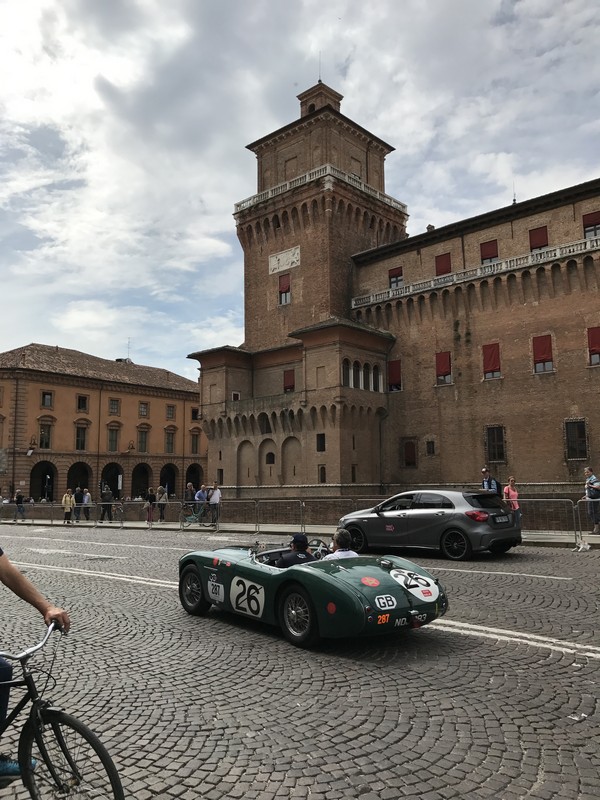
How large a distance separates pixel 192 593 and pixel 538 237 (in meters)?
32.5

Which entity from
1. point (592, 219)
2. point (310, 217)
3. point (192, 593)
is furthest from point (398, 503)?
point (310, 217)

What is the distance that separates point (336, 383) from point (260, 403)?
21.1ft

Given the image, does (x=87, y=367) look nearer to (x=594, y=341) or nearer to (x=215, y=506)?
(x=215, y=506)

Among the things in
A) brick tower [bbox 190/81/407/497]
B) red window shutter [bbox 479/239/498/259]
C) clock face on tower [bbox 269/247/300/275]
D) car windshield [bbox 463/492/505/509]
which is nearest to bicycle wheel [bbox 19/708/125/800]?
car windshield [bbox 463/492/505/509]

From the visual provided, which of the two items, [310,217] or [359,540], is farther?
[310,217]

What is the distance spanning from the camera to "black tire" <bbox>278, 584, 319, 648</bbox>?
20.2ft

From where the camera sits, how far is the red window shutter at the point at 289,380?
41875 mm

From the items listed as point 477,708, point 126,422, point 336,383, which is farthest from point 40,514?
point 477,708

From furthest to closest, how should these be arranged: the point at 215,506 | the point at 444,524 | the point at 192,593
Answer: the point at 215,506 → the point at 444,524 → the point at 192,593

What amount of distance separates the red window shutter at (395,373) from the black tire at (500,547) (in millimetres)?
25929

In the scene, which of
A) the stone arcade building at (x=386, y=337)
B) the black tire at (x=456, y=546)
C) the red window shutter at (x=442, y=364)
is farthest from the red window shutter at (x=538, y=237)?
the black tire at (x=456, y=546)

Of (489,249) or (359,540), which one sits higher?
(489,249)

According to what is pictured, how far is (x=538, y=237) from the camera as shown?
1357 inches

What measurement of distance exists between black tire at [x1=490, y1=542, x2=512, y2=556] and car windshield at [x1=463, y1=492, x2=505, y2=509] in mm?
795
